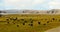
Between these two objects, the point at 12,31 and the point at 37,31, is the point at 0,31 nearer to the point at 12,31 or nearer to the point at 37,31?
the point at 12,31

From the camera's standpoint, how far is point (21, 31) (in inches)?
1537

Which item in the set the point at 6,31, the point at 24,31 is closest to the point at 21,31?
the point at 24,31

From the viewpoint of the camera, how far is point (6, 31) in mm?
39781

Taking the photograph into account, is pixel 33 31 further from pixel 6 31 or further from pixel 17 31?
pixel 6 31

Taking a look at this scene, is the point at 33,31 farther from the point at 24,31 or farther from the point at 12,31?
the point at 12,31

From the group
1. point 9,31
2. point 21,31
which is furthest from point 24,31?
point 9,31

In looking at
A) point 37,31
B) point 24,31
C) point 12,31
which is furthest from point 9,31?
point 37,31

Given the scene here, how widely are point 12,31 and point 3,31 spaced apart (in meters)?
2.16

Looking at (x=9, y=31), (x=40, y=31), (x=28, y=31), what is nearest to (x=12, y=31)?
(x=9, y=31)

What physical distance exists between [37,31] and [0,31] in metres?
7.95

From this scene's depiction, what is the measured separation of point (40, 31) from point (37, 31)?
0.67 meters

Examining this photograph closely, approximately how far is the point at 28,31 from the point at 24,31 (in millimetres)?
848

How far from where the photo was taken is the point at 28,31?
38.9 m

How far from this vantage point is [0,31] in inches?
1564
